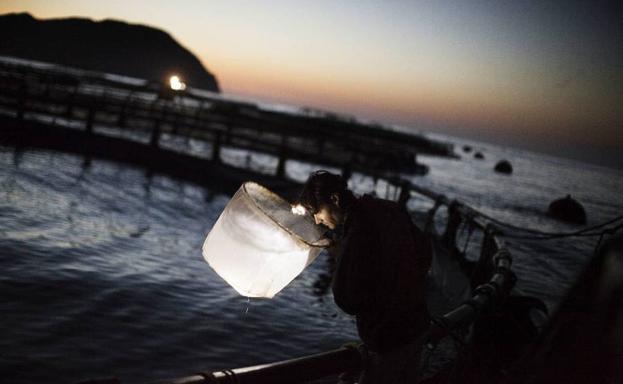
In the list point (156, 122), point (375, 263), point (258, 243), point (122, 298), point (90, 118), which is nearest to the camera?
point (258, 243)

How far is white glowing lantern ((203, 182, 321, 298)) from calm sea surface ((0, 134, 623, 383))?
9.51ft

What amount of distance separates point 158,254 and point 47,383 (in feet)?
13.8

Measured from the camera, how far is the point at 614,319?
2.76 feet

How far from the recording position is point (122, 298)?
6.37 meters

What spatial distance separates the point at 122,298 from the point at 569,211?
31370mm

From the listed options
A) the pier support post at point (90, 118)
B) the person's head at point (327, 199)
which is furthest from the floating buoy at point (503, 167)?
the person's head at point (327, 199)

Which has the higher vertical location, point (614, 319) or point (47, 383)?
point (614, 319)

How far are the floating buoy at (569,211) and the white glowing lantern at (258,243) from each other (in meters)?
32.2

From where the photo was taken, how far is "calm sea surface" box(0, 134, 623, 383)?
499cm

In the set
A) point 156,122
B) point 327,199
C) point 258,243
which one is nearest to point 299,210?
point 327,199

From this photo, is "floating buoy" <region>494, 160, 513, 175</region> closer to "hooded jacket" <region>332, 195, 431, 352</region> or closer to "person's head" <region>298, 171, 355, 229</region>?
"hooded jacket" <region>332, 195, 431, 352</region>

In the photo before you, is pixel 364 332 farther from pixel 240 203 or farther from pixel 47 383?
pixel 47 383

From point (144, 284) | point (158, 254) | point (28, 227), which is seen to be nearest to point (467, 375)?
point (144, 284)

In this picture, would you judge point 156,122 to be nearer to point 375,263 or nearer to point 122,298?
point 122,298
